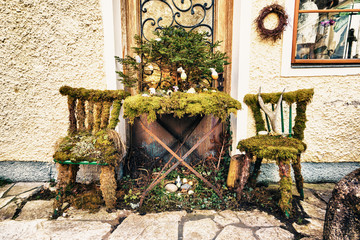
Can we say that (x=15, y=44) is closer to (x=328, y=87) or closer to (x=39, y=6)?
(x=39, y=6)

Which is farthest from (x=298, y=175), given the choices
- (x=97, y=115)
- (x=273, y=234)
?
(x=97, y=115)

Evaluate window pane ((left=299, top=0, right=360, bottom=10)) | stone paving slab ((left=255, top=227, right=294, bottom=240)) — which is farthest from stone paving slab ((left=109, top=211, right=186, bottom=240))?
window pane ((left=299, top=0, right=360, bottom=10))

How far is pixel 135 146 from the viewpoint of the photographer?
2.55 metres

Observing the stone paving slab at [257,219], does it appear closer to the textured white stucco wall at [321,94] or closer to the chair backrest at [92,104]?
the textured white stucco wall at [321,94]

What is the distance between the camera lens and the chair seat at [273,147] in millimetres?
1523

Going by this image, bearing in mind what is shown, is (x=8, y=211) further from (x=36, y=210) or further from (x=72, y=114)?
(x=72, y=114)

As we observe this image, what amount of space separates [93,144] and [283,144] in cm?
190

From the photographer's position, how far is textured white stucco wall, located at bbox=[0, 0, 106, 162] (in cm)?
203

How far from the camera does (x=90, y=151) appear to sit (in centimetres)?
162

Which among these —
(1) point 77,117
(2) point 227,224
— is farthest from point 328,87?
(1) point 77,117

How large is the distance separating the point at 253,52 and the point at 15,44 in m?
2.94

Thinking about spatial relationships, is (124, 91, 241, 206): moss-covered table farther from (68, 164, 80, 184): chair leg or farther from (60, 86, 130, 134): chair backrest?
(68, 164, 80, 184): chair leg

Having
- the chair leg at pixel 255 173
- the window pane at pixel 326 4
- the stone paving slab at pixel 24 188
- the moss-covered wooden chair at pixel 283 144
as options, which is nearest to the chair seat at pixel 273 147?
the moss-covered wooden chair at pixel 283 144

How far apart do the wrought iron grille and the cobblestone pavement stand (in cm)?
228
